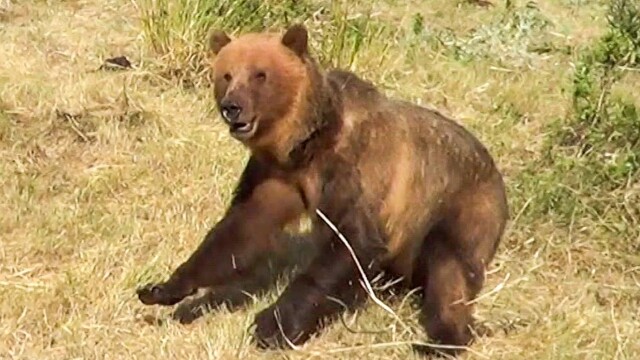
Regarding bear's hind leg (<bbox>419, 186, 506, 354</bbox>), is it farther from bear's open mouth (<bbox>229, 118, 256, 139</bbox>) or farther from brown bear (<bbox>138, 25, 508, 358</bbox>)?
bear's open mouth (<bbox>229, 118, 256, 139</bbox>)

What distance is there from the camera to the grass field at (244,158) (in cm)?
503

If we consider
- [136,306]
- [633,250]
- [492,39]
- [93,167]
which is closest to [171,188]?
[93,167]

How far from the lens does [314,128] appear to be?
4.95 metres

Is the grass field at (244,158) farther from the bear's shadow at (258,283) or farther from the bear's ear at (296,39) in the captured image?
the bear's ear at (296,39)

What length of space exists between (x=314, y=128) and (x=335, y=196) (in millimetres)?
268

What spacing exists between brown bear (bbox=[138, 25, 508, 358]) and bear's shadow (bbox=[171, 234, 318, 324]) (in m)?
0.14

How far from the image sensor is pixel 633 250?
5.90 m

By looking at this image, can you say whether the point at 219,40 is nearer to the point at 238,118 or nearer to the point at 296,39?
the point at 296,39

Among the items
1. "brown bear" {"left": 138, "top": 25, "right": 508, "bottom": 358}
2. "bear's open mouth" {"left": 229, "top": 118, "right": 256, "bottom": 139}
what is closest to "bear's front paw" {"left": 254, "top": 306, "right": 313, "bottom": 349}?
"brown bear" {"left": 138, "top": 25, "right": 508, "bottom": 358}

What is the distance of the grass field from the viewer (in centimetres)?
503

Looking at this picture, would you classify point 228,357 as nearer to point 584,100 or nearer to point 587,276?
point 587,276

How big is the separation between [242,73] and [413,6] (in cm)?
456

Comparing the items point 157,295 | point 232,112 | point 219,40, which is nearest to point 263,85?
point 232,112

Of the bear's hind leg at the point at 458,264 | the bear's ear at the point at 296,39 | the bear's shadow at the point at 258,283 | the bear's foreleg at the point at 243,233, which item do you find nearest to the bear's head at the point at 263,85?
the bear's ear at the point at 296,39
